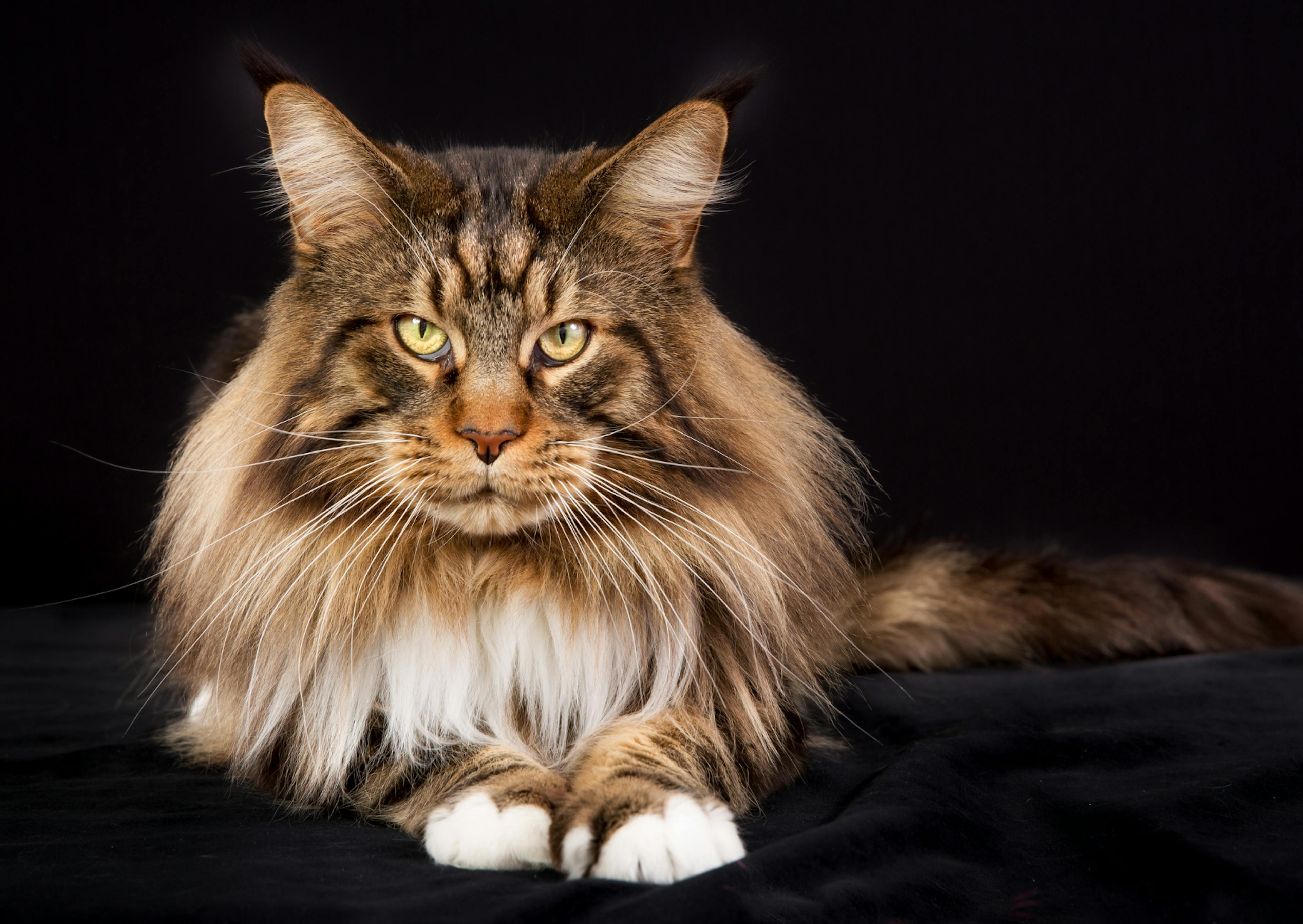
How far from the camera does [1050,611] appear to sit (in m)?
2.95

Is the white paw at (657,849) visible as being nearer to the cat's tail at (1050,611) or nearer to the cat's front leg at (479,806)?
the cat's front leg at (479,806)

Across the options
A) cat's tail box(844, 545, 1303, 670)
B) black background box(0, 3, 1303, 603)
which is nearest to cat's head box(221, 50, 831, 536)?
cat's tail box(844, 545, 1303, 670)

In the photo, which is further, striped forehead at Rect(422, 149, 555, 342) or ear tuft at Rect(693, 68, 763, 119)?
ear tuft at Rect(693, 68, 763, 119)

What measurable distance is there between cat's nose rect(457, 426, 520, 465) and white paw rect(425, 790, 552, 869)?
18.5 inches

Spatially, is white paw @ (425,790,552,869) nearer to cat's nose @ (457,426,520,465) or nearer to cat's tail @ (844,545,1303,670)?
cat's nose @ (457,426,520,465)

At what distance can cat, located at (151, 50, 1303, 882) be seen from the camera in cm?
173

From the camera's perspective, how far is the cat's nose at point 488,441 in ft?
5.42

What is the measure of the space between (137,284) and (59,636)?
112 cm

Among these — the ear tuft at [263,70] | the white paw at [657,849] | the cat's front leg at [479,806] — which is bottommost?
the cat's front leg at [479,806]

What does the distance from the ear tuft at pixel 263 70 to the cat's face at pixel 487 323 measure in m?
0.02

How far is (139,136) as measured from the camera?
364cm

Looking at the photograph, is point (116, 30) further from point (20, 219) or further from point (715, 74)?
point (715, 74)

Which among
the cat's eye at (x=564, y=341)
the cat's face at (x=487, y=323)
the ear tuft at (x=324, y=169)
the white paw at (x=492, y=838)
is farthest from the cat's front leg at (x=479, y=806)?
the ear tuft at (x=324, y=169)

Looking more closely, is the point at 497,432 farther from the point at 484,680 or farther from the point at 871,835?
the point at 871,835
